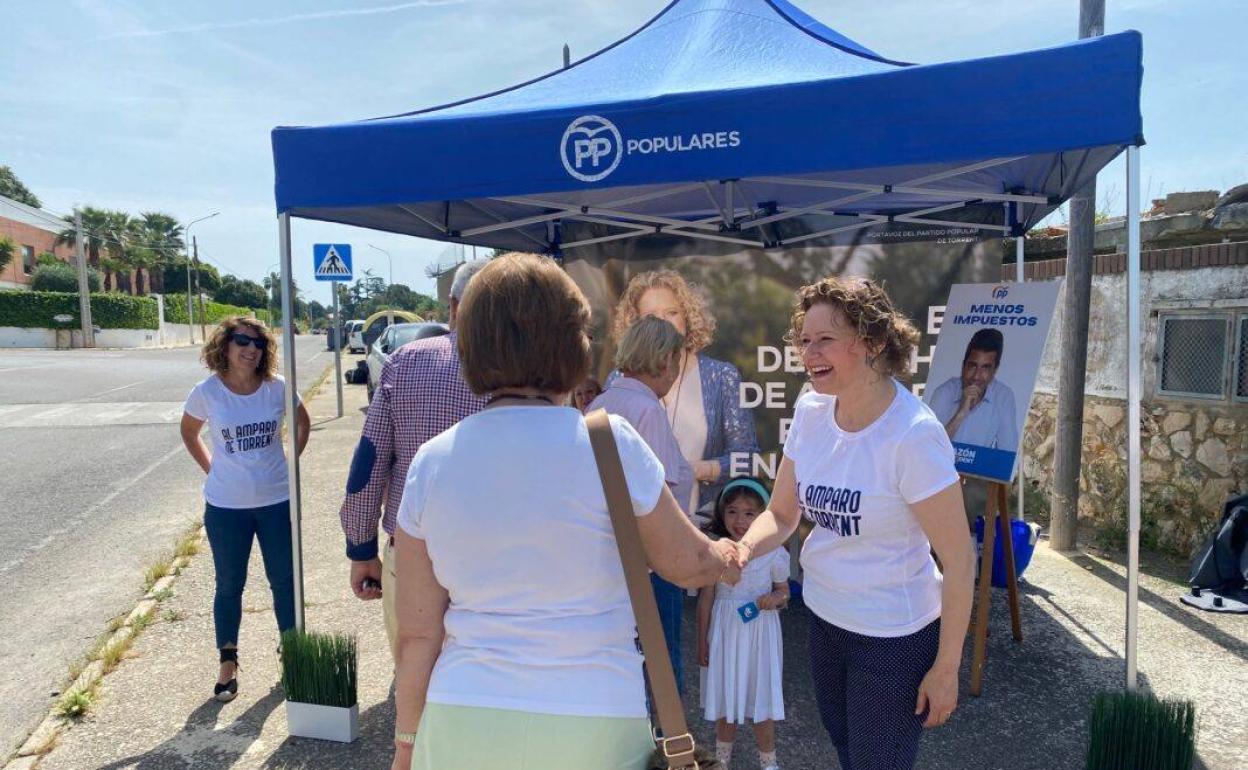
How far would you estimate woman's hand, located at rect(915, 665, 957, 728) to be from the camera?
1819mm

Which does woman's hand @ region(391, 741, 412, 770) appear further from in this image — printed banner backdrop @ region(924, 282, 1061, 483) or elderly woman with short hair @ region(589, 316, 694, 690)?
Result: printed banner backdrop @ region(924, 282, 1061, 483)

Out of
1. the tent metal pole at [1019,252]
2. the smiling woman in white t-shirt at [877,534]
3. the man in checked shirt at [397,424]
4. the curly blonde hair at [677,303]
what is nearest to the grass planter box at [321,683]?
the man in checked shirt at [397,424]

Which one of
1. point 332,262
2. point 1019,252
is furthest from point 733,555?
point 332,262

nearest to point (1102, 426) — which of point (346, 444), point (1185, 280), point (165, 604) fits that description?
point (1185, 280)

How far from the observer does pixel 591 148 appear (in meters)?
2.85

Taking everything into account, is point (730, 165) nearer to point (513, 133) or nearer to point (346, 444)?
point (513, 133)

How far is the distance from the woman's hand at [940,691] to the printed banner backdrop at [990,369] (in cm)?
207

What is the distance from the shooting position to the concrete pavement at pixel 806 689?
10.00ft

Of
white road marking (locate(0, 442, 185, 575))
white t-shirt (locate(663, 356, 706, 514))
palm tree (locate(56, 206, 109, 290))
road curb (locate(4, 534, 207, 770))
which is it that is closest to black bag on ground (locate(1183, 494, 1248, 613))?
white t-shirt (locate(663, 356, 706, 514))

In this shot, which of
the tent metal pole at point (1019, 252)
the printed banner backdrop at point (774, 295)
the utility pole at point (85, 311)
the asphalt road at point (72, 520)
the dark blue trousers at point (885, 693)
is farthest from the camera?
the utility pole at point (85, 311)

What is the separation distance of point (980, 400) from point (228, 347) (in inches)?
144

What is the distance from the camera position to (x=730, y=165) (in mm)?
2746

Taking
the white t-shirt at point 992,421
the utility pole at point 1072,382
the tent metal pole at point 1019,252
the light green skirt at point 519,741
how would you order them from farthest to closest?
the utility pole at point 1072,382
the tent metal pole at point 1019,252
the white t-shirt at point 992,421
the light green skirt at point 519,741

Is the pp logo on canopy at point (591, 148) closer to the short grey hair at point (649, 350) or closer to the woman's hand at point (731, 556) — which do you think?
the short grey hair at point (649, 350)
